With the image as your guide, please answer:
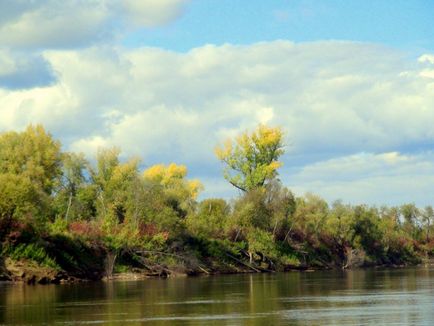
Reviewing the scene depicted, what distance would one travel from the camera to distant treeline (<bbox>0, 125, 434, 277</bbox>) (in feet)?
244

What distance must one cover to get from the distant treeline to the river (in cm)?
867

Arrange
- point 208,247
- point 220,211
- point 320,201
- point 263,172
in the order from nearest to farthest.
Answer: point 208,247, point 220,211, point 263,172, point 320,201

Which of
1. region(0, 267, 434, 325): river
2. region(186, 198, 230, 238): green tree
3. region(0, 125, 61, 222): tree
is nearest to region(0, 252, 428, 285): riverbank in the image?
region(0, 267, 434, 325): river

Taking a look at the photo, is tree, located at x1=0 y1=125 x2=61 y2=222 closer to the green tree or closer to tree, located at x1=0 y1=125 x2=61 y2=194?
tree, located at x1=0 y1=125 x2=61 y2=194

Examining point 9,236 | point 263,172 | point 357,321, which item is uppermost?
point 263,172

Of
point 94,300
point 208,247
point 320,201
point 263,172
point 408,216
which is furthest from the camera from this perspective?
point 408,216

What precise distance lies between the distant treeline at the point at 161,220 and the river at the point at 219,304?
8674 mm

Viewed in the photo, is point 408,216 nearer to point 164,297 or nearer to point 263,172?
point 263,172

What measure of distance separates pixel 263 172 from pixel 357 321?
82766mm

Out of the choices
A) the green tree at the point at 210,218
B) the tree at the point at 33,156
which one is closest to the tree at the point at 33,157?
the tree at the point at 33,156

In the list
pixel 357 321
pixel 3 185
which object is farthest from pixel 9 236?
pixel 357 321

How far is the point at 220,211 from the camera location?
10875 centimetres

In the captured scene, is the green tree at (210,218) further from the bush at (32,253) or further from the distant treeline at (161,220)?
the bush at (32,253)

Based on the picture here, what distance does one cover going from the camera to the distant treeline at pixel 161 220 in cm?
7444
